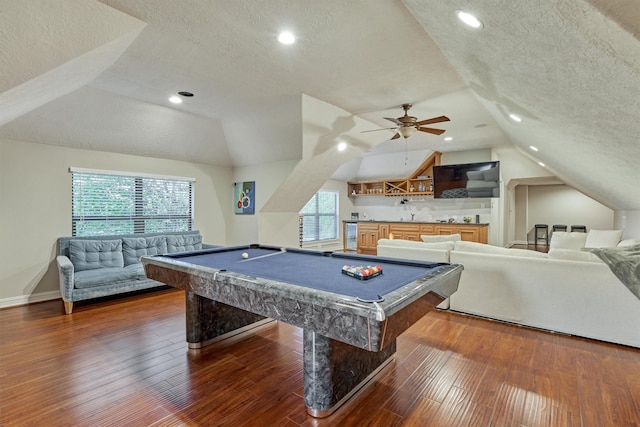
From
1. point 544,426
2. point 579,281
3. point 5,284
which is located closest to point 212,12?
point 544,426

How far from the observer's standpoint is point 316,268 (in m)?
2.53

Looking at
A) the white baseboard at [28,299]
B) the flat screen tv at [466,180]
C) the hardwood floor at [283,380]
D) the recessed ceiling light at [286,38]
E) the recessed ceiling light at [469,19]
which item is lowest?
the hardwood floor at [283,380]

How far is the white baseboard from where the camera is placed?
4.01 meters

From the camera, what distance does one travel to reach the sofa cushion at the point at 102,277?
3904 millimetres

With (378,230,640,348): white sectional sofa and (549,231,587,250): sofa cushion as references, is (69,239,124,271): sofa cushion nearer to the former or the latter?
(378,230,640,348): white sectional sofa

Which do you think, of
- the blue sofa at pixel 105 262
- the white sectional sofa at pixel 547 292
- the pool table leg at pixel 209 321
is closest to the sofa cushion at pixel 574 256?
the white sectional sofa at pixel 547 292

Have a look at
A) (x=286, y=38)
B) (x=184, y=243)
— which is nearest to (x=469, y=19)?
(x=286, y=38)

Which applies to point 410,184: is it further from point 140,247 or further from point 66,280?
point 66,280

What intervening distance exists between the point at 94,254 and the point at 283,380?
3.74 meters

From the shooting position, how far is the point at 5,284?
13.1ft

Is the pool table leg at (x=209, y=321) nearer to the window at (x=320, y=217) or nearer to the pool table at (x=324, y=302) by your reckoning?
the pool table at (x=324, y=302)

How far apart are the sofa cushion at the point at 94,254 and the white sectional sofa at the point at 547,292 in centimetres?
449

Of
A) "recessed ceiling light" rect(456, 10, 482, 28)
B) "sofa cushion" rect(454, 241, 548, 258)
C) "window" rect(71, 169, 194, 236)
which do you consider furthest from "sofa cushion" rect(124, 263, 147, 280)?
"recessed ceiling light" rect(456, 10, 482, 28)

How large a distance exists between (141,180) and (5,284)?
7.34ft
